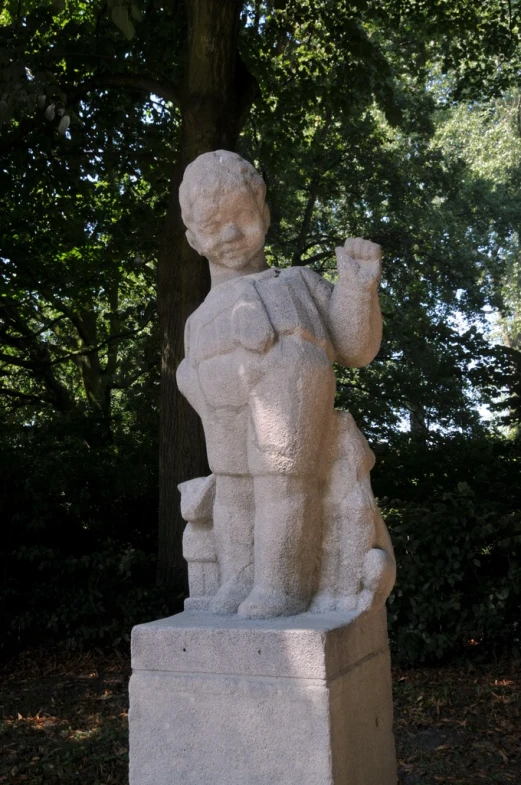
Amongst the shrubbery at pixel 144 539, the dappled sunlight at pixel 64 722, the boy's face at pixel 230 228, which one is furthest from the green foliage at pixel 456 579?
the boy's face at pixel 230 228

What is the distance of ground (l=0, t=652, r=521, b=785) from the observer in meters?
4.59

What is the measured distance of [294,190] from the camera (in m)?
11.1

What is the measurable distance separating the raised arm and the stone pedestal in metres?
0.94

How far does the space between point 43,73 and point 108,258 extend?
10.2 ft

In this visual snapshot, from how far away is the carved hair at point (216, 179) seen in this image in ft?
10.4

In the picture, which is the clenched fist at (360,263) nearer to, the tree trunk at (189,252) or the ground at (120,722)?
the ground at (120,722)

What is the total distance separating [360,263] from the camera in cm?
306

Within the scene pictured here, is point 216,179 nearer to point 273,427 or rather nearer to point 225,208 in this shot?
point 225,208

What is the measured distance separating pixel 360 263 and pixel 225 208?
540 millimetres

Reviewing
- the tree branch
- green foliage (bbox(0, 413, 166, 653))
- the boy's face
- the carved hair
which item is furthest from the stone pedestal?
the tree branch

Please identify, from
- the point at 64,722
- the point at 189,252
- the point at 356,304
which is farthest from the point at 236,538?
the point at 189,252

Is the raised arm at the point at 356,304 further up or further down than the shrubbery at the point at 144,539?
further up

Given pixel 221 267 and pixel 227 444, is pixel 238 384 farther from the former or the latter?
pixel 221 267

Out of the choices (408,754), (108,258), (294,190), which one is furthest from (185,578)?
(294,190)
